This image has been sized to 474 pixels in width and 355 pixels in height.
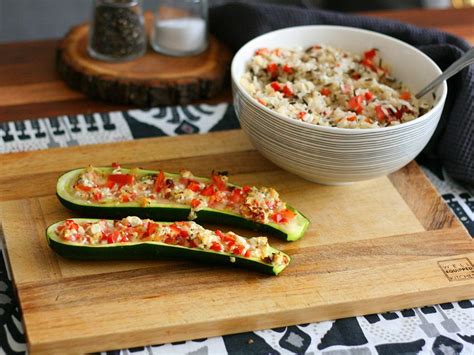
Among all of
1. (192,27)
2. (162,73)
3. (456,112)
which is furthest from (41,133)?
(456,112)

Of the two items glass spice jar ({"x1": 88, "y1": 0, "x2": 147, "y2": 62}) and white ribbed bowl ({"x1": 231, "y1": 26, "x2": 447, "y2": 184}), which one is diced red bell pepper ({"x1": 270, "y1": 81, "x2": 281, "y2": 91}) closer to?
white ribbed bowl ({"x1": 231, "y1": 26, "x2": 447, "y2": 184})

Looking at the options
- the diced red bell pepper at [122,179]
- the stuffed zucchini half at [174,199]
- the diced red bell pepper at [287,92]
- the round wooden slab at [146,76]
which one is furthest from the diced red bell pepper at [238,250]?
the round wooden slab at [146,76]

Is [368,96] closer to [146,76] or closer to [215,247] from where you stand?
[215,247]

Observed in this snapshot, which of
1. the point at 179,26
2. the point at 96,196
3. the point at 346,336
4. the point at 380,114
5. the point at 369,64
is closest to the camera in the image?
the point at 346,336

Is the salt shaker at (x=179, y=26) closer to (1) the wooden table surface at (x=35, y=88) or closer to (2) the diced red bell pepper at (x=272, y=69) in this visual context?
(1) the wooden table surface at (x=35, y=88)

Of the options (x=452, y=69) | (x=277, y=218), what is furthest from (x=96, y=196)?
(x=452, y=69)
